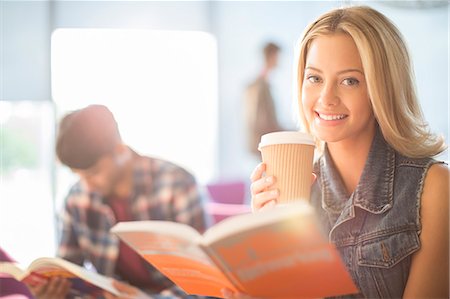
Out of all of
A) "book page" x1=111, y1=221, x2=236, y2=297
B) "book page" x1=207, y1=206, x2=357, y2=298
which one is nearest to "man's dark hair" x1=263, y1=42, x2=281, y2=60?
"book page" x1=111, y1=221, x2=236, y2=297

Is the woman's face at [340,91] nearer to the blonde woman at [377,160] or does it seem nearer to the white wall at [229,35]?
the blonde woman at [377,160]

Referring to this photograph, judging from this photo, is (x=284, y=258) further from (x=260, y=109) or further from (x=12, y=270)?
(x=260, y=109)

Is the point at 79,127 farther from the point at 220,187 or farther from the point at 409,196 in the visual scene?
the point at 220,187

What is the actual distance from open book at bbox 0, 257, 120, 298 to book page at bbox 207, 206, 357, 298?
1.85ft

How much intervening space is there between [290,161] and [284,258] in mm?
314

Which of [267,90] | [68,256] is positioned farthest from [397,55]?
[267,90]

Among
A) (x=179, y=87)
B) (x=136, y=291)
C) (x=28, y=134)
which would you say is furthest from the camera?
(x=179, y=87)

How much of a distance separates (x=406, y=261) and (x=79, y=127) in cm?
122

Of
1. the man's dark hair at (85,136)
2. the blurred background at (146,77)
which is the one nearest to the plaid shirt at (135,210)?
the man's dark hair at (85,136)

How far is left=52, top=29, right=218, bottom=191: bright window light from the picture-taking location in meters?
5.63

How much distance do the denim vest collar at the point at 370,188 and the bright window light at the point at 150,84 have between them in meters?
4.42

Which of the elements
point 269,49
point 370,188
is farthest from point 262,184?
point 269,49

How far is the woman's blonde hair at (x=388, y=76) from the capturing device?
4.41 feet

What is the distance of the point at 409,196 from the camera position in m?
1.33
